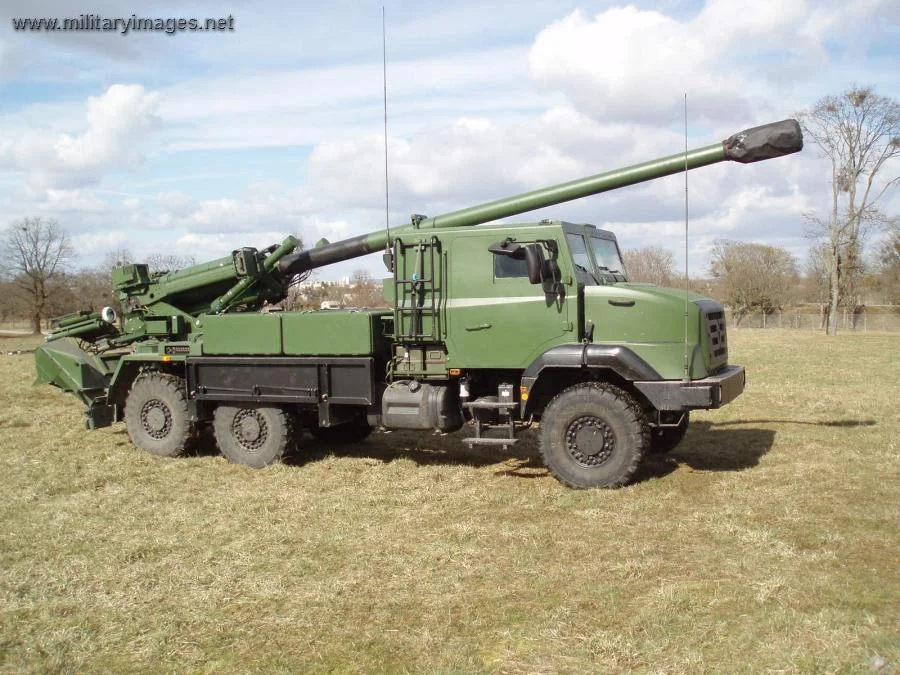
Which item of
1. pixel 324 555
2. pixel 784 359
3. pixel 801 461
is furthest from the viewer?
pixel 784 359

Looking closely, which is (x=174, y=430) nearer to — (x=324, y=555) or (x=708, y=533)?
(x=324, y=555)

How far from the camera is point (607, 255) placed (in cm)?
892

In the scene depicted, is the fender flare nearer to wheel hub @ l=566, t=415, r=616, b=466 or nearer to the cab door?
the cab door

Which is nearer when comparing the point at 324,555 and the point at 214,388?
the point at 324,555

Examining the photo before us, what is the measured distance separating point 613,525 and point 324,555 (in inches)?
93.7

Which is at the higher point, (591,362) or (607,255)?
(607,255)

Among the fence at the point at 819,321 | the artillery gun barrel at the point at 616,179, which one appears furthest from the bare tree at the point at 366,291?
the fence at the point at 819,321

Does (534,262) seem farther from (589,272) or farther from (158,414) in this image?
(158,414)

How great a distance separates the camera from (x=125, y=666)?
445 cm

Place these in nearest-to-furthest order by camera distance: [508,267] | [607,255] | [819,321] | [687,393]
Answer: [687,393], [508,267], [607,255], [819,321]

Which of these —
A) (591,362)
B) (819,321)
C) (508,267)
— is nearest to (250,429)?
(508,267)

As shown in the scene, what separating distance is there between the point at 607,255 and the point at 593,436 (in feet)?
7.17

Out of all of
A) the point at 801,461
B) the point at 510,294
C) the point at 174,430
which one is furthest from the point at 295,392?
the point at 801,461

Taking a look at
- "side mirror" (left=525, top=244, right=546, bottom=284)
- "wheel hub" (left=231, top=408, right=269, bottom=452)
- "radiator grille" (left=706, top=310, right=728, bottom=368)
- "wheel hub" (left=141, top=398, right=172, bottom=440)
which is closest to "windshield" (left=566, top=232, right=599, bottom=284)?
"side mirror" (left=525, top=244, right=546, bottom=284)
